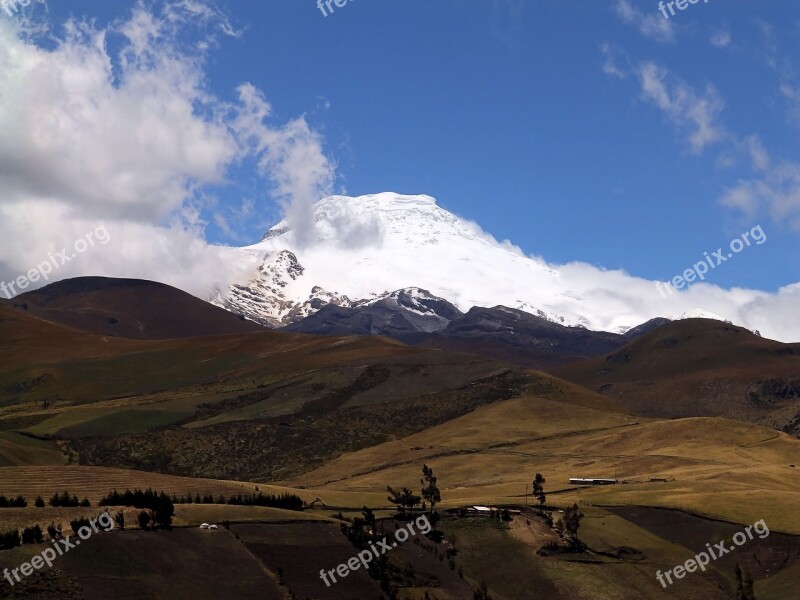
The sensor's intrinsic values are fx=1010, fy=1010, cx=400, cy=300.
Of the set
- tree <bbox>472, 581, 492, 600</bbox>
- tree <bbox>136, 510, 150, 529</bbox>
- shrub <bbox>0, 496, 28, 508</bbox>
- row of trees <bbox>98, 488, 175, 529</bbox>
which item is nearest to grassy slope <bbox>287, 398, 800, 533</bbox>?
tree <bbox>472, 581, 492, 600</bbox>

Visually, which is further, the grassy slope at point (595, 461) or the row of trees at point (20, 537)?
the grassy slope at point (595, 461)

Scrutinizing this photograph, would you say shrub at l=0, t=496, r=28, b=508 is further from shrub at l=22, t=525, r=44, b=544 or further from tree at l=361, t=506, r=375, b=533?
tree at l=361, t=506, r=375, b=533

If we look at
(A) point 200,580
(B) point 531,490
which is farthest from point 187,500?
Answer: (B) point 531,490

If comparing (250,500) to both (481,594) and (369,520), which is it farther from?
(481,594)

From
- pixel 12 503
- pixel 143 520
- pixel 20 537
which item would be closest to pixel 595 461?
pixel 143 520

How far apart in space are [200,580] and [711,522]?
197 ft

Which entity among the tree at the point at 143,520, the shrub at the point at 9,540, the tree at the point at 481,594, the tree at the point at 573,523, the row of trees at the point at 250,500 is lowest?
the tree at the point at 481,594

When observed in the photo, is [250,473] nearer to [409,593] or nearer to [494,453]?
[494,453]

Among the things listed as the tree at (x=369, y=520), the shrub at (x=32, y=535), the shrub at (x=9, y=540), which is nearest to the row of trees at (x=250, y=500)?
the tree at (x=369, y=520)

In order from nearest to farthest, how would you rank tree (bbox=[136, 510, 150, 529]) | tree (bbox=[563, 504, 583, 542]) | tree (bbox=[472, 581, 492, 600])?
tree (bbox=[136, 510, 150, 529]), tree (bbox=[472, 581, 492, 600]), tree (bbox=[563, 504, 583, 542])

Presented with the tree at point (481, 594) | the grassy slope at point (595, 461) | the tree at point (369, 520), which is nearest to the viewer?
the tree at point (481, 594)

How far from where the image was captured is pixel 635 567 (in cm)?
9412

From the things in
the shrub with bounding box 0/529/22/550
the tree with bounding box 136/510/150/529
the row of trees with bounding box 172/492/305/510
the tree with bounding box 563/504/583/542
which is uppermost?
the row of trees with bounding box 172/492/305/510

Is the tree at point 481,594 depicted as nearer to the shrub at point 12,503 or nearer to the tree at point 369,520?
the tree at point 369,520
